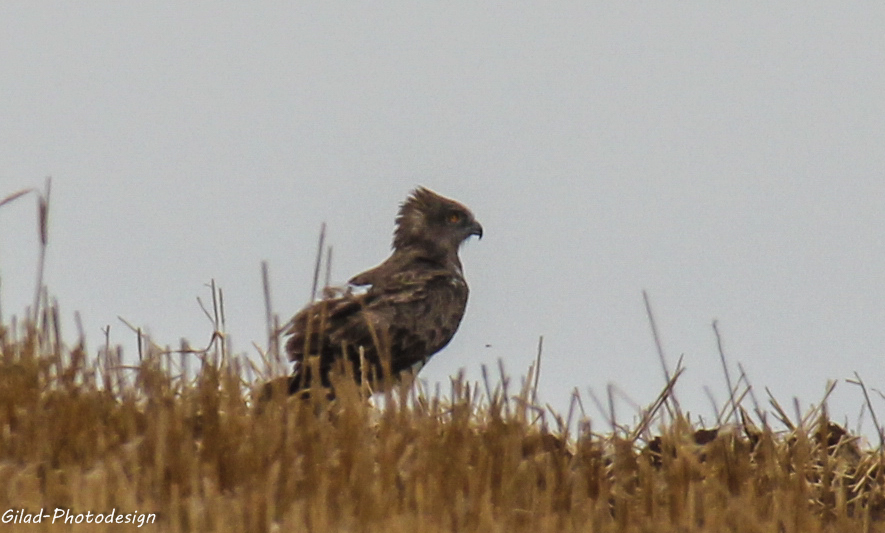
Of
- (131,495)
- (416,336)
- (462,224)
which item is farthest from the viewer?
(462,224)

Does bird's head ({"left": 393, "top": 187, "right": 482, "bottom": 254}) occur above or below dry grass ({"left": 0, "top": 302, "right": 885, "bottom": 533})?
above

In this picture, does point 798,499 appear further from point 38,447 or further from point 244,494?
point 38,447

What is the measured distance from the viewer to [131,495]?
586 centimetres

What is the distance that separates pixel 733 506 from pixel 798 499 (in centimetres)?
57

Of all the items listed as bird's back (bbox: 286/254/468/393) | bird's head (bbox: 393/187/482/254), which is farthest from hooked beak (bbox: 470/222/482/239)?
bird's back (bbox: 286/254/468/393)

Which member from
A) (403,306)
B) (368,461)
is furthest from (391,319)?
(368,461)

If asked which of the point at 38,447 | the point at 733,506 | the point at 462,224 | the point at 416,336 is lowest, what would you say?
the point at 733,506

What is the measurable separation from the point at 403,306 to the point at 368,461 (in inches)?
143

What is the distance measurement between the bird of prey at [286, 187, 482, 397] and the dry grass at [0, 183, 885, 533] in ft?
4.98

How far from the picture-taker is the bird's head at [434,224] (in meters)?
11.3

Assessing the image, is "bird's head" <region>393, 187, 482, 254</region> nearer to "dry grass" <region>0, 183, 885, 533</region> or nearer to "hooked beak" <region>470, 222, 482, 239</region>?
"hooked beak" <region>470, 222, 482, 239</region>

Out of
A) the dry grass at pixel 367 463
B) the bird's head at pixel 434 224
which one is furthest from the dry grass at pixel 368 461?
the bird's head at pixel 434 224

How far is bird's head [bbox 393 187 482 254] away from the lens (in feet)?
37.0

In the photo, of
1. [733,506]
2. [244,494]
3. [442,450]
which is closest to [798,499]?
[733,506]
